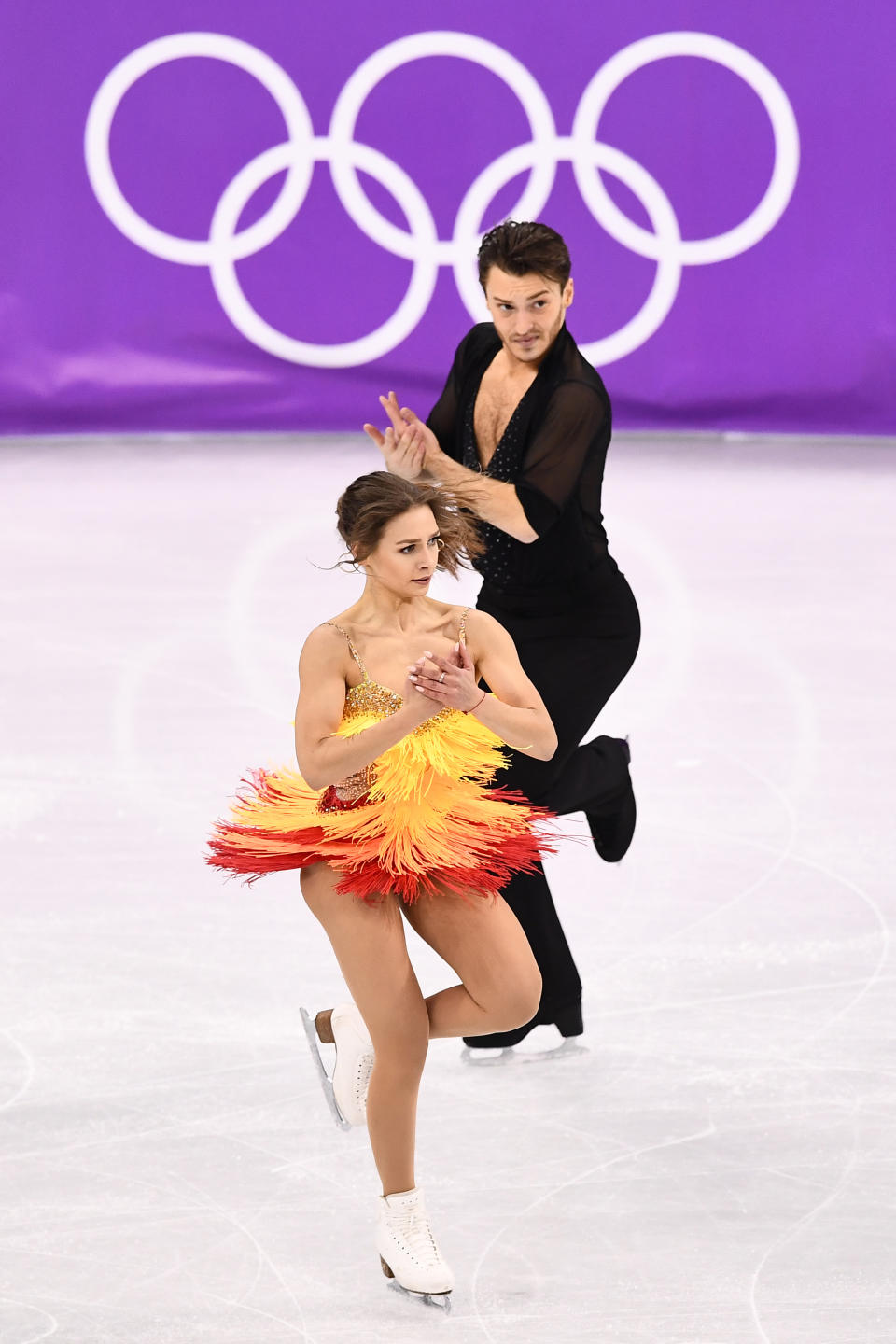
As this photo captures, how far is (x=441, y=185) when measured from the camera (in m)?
10.4

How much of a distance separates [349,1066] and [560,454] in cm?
134

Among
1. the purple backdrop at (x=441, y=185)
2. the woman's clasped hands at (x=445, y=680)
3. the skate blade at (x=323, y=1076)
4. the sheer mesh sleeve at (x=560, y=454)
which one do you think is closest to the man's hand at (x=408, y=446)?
the sheer mesh sleeve at (x=560, y=454)

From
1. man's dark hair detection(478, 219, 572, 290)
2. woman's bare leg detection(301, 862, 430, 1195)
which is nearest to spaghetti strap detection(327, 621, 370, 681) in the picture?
woman's bare leg detection(301, 862, 430, 1195)

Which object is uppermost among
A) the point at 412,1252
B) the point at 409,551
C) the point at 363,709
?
the point at 409,551

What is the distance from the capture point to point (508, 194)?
10375mm

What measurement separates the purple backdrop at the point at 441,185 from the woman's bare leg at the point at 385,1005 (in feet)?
25.6

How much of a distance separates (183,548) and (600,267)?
133 inches

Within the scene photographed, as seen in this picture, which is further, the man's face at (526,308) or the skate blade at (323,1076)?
the man's face at (526,308)

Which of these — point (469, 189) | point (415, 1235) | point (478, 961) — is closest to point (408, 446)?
point (478, 961)

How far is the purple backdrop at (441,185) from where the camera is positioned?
10227mm

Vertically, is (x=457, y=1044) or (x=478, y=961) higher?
(x=478, y=961)

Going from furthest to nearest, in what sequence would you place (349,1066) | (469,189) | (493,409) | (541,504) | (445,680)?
(469,189) < (493,409) < (541,504) < (349,1066) < (445,680)

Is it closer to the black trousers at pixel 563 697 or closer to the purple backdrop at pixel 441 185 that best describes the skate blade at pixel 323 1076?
the black trousers at pixel 563 697

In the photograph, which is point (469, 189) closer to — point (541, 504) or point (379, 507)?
point (541, 504)
